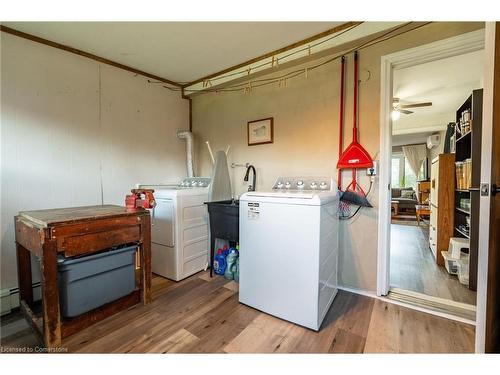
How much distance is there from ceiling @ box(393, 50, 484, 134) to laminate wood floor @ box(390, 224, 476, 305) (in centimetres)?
225

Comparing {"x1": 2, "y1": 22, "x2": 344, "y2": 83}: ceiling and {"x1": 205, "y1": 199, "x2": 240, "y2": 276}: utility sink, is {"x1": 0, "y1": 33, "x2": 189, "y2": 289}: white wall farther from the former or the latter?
{"x1": 205, "y1": 199, "x2": 240, "y2": 276}: utility sink

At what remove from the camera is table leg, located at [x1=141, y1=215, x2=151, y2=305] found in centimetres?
176

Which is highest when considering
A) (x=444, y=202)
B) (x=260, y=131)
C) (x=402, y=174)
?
(x=260, y=131)

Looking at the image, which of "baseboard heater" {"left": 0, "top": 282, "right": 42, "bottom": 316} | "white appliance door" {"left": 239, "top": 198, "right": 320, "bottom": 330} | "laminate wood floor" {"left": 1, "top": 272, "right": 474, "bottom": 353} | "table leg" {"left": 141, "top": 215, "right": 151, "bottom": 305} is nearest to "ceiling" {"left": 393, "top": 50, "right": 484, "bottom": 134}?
"white appliance door" {"left": 239, "top": 198, "right": 320, "bottom": 330}

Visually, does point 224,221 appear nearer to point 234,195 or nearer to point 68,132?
point 234,195

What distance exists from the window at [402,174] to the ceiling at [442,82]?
3343 mm

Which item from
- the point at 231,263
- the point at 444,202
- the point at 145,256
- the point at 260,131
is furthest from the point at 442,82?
→ the point at 145,256

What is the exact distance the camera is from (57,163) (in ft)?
6.77

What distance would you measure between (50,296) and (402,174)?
9.22m

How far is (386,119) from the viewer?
6.00ft

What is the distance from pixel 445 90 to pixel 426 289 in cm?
294

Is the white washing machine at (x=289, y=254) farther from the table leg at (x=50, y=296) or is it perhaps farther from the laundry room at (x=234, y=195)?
the table leg at (x=50, y=296)

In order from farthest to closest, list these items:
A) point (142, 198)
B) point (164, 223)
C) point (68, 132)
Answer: point (164, 223) → point (68, 132) → point (142, 198)
